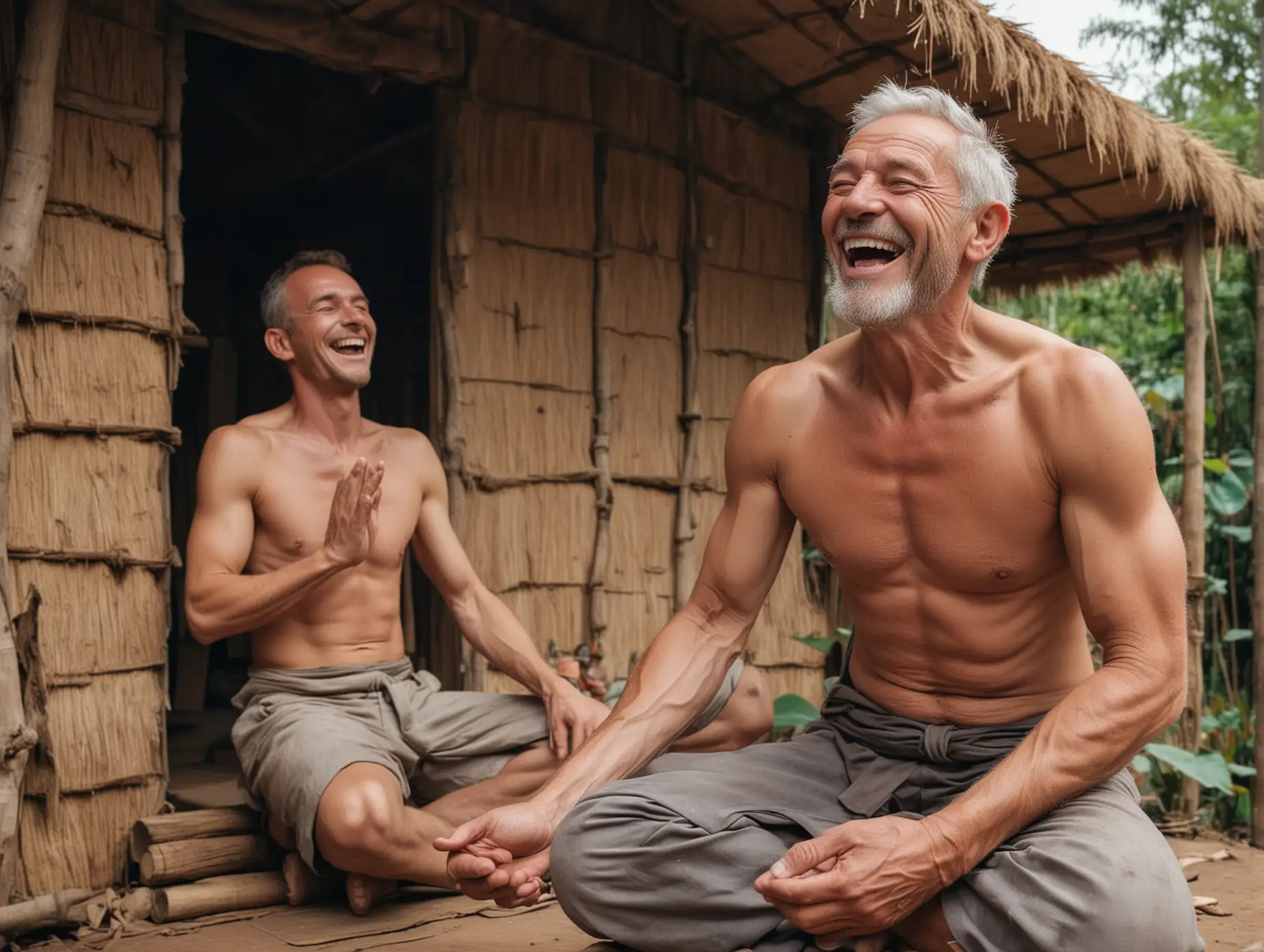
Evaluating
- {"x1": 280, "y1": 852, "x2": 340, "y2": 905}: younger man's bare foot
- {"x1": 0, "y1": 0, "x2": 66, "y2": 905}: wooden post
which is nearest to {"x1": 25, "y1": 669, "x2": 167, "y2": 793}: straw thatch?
{"x1": 0, "y1": 0, "x2": 66, "y2": 905}: wooden post

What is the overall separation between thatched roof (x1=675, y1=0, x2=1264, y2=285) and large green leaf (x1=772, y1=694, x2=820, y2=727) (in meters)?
2.40

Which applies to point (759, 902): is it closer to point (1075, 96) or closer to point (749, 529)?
point (749, 529)

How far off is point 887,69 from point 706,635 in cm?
315

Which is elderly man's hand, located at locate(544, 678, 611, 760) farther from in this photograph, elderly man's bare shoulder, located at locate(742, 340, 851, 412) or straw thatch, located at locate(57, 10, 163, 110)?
straw thatch, located at locate(57, 10, 163, 110)

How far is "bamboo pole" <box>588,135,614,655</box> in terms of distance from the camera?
519 cm

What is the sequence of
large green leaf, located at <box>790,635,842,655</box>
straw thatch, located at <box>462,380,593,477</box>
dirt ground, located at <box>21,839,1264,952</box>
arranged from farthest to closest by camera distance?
large green leaf, located at <box>790,635,842,655</box>, straw thatch, located at <box>462,380,593,477</box>, dirt ground, located at <box>21,839,1264,952</box>

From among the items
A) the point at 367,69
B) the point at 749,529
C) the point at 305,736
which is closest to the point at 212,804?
the point at 305,736

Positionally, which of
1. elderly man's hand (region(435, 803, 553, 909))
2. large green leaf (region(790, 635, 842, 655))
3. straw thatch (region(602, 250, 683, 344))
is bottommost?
elderly man's hand (region(435, 803, 553, 909))

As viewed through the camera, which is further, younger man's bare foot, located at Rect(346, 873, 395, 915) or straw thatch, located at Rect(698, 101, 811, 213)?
straw thatch, located at Rect(698, 101, 811, 213)

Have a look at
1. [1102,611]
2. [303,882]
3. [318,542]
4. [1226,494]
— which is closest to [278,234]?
[318,542]

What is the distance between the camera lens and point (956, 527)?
256cm

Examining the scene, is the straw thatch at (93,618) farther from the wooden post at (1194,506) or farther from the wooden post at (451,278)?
the wooden post at (1194,506)

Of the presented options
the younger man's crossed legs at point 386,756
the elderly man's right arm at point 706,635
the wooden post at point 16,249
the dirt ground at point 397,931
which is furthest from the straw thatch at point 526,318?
the elderly man's right arm at point 706,635

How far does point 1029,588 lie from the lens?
2.56m
